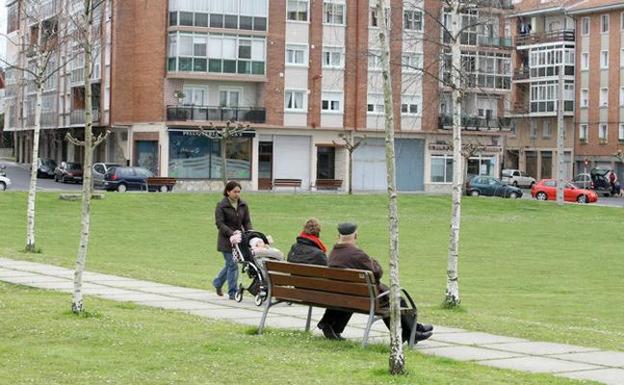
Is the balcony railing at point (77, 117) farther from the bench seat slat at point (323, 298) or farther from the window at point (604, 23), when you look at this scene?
the bench seat slat at point (323, 298)

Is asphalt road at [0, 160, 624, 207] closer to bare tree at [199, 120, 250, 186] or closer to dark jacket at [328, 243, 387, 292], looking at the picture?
bare tree at [199, 120, 250, 186]

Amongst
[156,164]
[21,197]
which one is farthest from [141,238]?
[156,164]

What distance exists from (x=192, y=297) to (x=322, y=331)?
15.4ft

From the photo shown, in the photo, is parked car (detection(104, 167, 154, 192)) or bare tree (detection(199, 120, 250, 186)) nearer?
parked car (detection(104, 167, 154, 192))

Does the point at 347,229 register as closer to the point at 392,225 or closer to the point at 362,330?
the point at 362,330

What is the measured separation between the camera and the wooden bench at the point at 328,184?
77.6 meters

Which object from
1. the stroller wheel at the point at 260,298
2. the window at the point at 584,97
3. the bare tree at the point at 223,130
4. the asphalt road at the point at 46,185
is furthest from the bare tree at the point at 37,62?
the window at the point at 584,97

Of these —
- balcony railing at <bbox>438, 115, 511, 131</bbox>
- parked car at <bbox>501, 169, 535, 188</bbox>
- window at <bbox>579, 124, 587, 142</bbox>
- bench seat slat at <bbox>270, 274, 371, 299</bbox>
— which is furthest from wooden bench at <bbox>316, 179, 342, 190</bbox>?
bench seat slat at <bbox>270, 274, 371, 299</bbox>

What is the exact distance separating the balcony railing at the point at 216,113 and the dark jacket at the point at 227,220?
58.1m

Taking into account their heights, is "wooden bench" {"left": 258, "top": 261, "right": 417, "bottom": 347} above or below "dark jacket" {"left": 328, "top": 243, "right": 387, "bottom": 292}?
below

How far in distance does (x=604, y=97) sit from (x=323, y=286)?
285ft

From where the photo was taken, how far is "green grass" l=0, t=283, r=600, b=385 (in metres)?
9.78

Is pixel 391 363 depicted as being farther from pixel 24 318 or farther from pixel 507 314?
pixel 507 314

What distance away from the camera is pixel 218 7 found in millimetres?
76312
